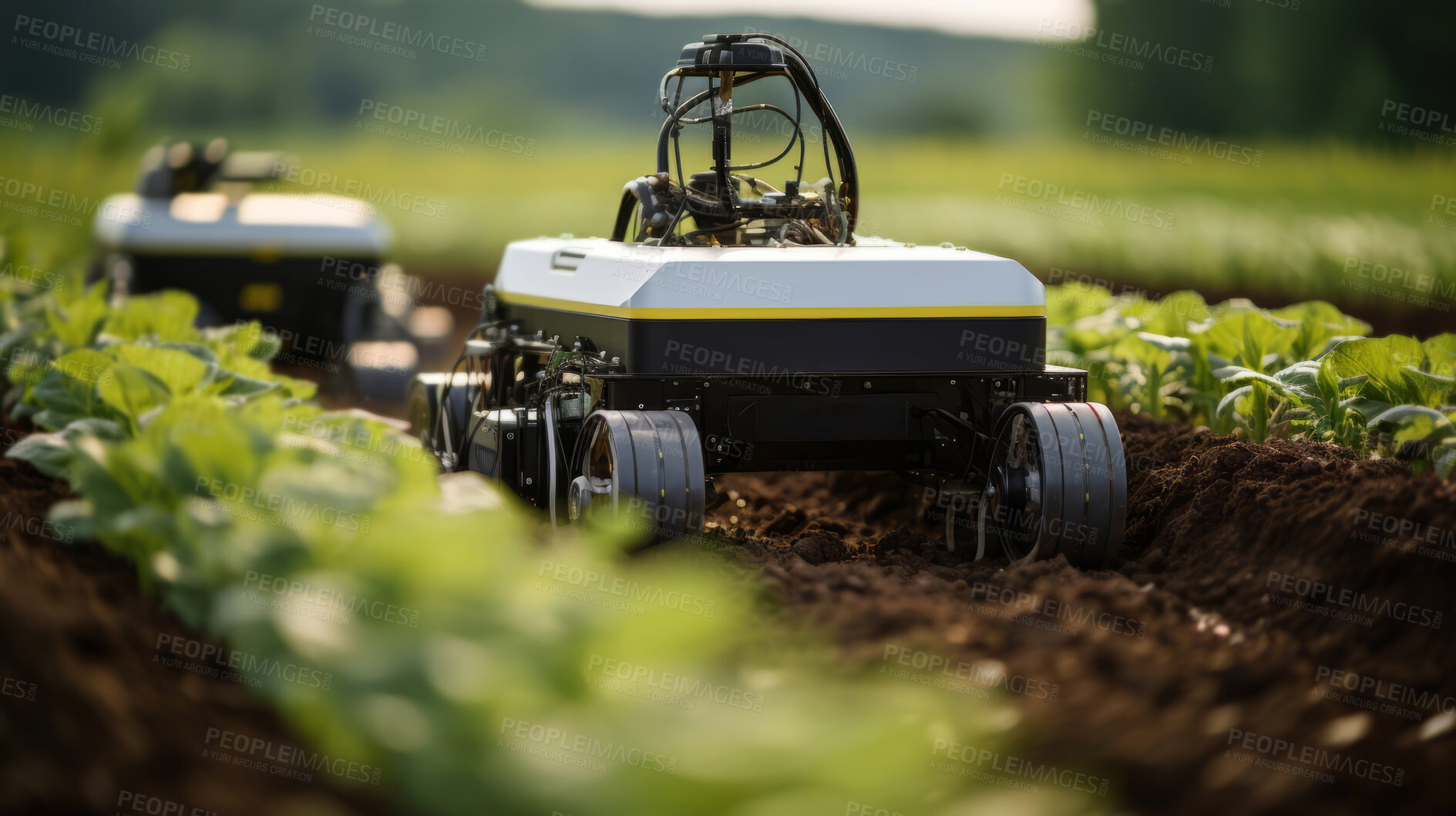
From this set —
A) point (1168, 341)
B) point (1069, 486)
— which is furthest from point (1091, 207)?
point (1069, 486)

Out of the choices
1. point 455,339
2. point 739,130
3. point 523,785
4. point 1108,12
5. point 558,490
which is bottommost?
point 455,339

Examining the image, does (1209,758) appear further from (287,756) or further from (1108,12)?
(1108,12)

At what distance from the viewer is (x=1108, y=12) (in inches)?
1198

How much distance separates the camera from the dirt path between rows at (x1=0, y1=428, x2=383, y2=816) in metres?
1.89

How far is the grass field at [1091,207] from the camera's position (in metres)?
13.9

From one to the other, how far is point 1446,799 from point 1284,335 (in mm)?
4111

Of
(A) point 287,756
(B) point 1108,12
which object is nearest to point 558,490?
(A) point 287,756

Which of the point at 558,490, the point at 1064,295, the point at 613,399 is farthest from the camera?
the point at 1064,295

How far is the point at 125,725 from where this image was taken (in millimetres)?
2023

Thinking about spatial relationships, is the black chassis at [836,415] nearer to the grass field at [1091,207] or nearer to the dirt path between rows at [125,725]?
the dirt path between rows at [125,725]

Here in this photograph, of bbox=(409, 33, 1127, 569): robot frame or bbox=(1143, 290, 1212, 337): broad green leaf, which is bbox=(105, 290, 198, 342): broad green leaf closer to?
bbox=(409, 33, 1127, 569): robot frame

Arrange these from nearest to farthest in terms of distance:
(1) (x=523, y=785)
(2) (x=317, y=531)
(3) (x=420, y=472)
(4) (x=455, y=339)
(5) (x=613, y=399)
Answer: (1) (x=523, y=785)
(2) (x=317, y=531)
(3) (x=420, y=472)
(5) (x=613, y=399)
(4) (x=455, y=339)

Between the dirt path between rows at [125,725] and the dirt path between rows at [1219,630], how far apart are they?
1220mm

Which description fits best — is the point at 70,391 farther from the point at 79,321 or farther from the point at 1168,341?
the point at 1168,341
